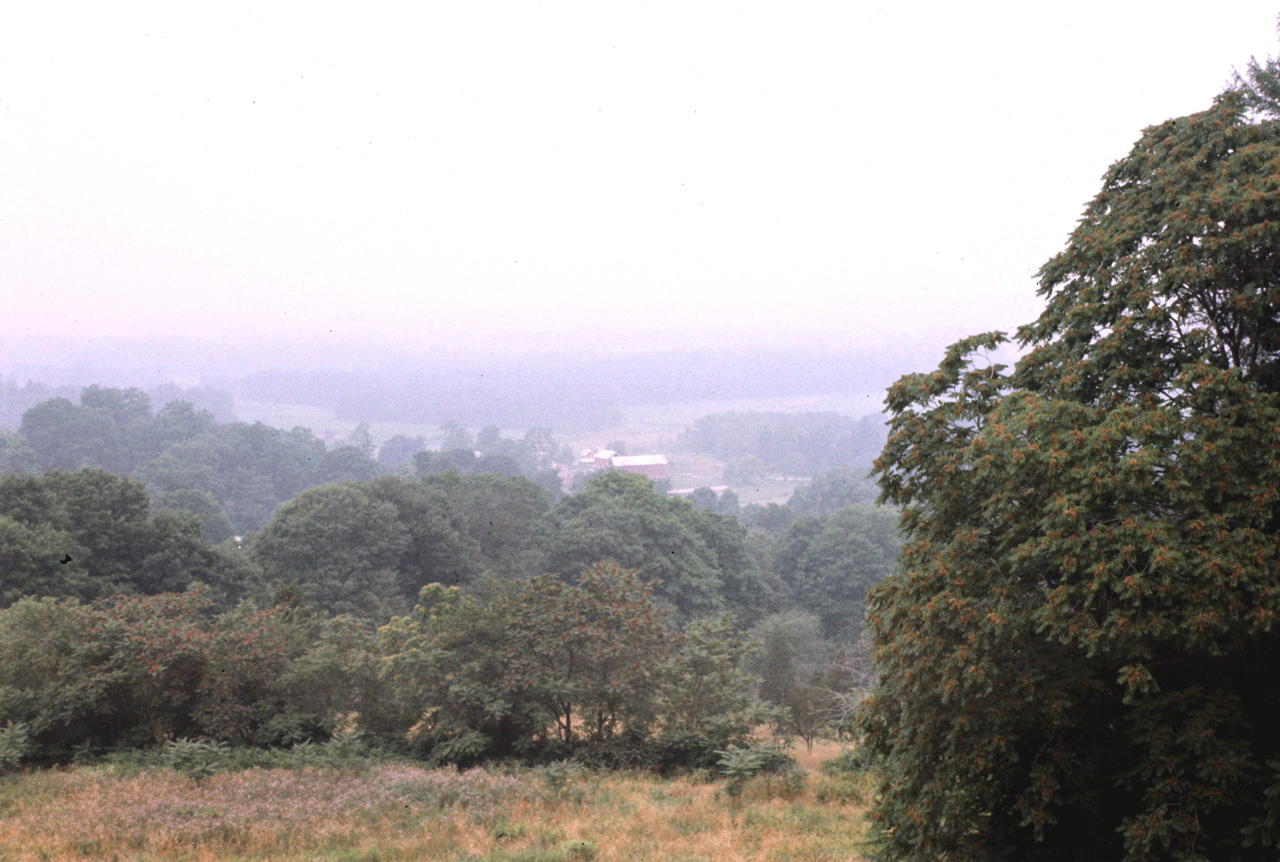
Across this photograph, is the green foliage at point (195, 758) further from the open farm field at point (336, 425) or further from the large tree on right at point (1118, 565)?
the open farm field at point (336, 425)

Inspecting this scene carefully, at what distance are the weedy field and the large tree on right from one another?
2927 millimetres

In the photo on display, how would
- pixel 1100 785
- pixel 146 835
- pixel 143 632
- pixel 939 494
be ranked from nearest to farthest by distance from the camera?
pixel 1100 785, pixel 939 494, pixel 146 835, pixel 143 632

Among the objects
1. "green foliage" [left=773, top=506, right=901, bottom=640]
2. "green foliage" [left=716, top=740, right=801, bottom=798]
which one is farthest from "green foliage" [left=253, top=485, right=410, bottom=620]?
"green foliage" [left=773, top=506, right=901, bottom=640]

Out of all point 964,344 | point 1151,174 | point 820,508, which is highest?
point 1151,174

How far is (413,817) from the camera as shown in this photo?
11.4 meters

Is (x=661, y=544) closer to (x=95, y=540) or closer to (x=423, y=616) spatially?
(x=95, y=540)

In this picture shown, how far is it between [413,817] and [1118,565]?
10.00 meters

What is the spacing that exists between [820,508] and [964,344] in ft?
304

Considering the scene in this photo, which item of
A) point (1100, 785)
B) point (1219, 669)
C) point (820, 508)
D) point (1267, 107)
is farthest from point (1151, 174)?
point (820, 508)

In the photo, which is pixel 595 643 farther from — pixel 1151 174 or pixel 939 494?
pixel 1151 174

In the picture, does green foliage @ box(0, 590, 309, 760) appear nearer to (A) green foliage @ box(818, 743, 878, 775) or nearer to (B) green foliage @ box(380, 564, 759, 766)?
(B) green foliage @ box(380, 564, 759, 766)

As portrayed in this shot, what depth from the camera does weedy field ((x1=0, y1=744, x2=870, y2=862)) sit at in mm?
9938

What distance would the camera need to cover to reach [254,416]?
626 feet

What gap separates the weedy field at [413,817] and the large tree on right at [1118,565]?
2.93 meters
